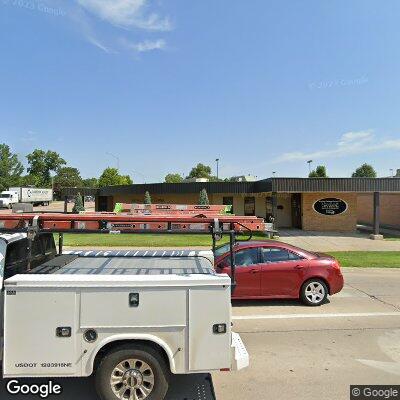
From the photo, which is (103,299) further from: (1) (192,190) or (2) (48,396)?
(1) (192,190)

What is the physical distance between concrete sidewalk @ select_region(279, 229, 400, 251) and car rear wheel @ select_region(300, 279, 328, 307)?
11251 millimetres

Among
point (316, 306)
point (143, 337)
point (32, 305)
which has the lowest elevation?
point (316, 306)

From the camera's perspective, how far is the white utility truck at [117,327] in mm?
3934

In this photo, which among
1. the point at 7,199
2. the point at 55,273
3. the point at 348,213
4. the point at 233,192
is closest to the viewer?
the point at 55,273

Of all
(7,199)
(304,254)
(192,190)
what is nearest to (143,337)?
(304,254)

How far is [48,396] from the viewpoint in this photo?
14.9 ft

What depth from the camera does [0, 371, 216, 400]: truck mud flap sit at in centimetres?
449

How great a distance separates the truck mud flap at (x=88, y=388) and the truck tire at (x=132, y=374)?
0.39 metres

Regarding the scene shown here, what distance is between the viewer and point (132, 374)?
13.6 feet

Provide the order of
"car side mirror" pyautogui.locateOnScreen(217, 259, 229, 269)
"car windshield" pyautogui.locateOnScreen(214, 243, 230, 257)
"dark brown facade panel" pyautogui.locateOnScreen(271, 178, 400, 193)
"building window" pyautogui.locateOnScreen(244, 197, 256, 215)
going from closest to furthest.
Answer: "car side mirror" pyautogui.locateOnScreen(217, 259, 229, 269), "car windshield" pyautogui.locateOnScreen(214, 243, 230, 257), "dark brown facade panel" pyautogui.locateOnScreen(271, 178, 400, 193), "building window" pyautogui.locateOnScreen(244, 197, 256, 215)

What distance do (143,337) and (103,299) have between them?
23.1 inches

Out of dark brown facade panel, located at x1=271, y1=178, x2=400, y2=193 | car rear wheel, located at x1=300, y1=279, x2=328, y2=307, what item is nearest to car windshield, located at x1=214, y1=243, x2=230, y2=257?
car rear wheel, located at x1=300, y1=279, x2=328, y2=307

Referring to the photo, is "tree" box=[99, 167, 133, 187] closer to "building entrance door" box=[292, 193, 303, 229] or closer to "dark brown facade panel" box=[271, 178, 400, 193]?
"building entrance door" box=[292, 193, 303, 229]

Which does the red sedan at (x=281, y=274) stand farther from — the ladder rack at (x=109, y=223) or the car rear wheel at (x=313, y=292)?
the ladder rack at (x=109, y=223)
